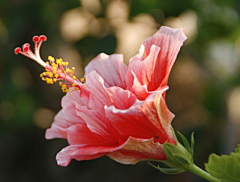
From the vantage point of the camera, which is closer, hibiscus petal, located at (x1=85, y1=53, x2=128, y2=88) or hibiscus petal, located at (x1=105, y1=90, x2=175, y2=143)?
hibiscus petal, located at (x1=105, y1=90, x2=175, y2=143)

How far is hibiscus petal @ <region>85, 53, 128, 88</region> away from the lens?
3.84 ft

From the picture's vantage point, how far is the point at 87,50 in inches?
130

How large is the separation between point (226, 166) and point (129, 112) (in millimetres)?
238

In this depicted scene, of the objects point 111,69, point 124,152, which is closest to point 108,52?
point 111,69

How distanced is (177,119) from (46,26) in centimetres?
177

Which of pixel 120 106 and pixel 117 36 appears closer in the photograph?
pixel 120 106

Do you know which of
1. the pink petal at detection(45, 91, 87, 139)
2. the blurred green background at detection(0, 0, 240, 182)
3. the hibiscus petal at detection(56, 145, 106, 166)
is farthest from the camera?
the blurred green background at detection(0, 0, 240, 182)

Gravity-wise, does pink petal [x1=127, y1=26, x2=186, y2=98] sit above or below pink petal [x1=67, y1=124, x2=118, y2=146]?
above

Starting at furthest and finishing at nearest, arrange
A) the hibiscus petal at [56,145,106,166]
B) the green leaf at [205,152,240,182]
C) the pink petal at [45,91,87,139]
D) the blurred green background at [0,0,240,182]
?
1. the blurred green background at [0,0,240,182]
2. the pink petal at [45,91,87,139]
3. the hibiscus petal at [56,145,106,166]
4. the green leaf at [205,152,240,182]

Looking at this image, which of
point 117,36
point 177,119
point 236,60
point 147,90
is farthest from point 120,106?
point 177,119

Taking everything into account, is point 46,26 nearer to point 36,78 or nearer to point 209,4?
point 36,78

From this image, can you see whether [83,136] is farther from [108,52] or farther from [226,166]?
[108,52]

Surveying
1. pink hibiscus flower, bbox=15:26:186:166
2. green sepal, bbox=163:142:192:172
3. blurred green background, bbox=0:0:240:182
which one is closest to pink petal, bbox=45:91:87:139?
pink hibiscus flower, bbox=15:26:186:166

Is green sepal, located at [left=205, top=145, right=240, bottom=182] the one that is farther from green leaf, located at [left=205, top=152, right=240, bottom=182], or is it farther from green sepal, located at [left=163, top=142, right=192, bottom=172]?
green sepal, located at [left=163, top=142, right=192, bottom=172]
